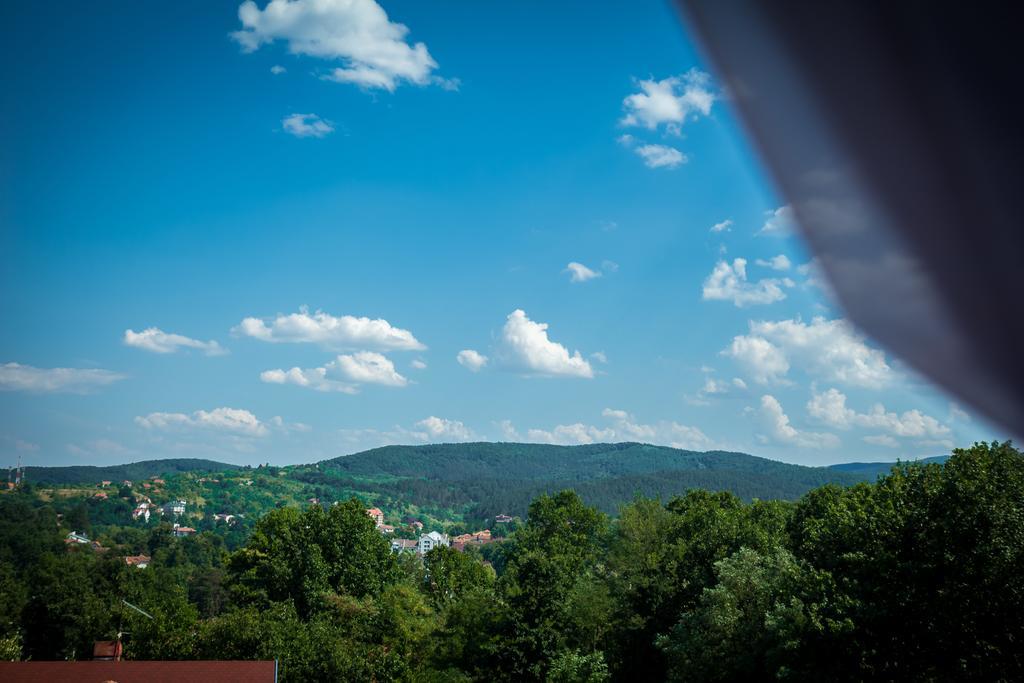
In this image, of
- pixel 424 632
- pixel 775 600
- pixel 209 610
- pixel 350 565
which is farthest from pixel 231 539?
pixel 775 600

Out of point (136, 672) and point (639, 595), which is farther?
point (639, 595)

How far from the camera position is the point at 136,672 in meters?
20.5

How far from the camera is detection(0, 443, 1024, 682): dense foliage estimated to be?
14.8 metres

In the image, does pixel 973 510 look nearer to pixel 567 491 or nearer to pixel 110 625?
pixel 567 491

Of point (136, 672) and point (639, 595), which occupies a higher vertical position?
point (639, 595)

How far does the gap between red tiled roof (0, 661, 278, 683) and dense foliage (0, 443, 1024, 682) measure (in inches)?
165

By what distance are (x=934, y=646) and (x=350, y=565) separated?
30.9 metres

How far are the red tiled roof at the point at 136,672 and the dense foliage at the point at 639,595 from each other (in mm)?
4197

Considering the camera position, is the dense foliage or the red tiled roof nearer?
the dense foliage

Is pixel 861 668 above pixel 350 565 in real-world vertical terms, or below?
above

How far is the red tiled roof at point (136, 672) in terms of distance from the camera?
2005cm

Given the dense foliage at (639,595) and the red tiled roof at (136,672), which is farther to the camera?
the red tiled roof at (136,672)

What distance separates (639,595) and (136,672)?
17637 mm

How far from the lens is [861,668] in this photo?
1584cm
